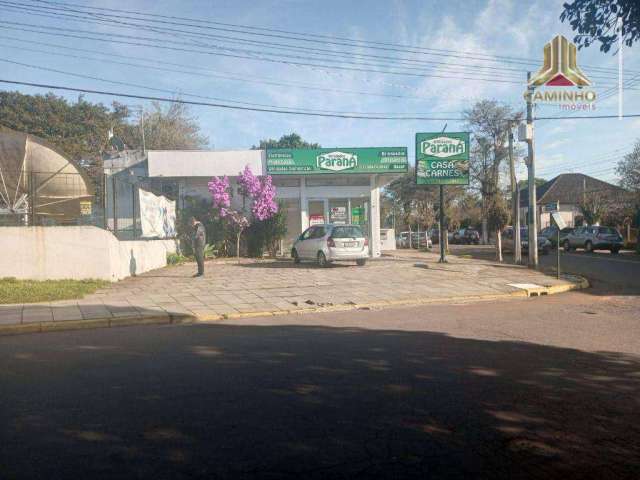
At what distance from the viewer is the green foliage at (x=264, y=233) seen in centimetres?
2108

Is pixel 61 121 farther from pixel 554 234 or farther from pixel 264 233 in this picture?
pixel 554 234

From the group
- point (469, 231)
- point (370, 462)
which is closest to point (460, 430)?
point (370, 462)

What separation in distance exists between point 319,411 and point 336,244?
40.8ft

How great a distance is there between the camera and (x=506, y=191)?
143ft

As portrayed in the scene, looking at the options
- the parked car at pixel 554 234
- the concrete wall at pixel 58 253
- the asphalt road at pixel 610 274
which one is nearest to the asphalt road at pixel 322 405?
the concrete wall at pixel 58 253

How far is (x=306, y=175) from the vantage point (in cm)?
2194

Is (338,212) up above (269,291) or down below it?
above

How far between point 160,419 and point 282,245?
19274mm

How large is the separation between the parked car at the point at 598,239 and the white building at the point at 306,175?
13.9 m

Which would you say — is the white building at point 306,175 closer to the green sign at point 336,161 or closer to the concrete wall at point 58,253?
the green sign at point 336,161

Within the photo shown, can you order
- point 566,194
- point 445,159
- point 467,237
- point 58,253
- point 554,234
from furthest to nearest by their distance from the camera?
point 566,194, point 467,237, point 554,234, point 445,159, point 58,253

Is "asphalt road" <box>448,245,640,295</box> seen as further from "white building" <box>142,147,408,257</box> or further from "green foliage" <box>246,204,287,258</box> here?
"green foliage" <box>246,204,287,258</box>

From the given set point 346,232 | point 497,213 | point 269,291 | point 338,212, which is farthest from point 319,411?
point 338,212

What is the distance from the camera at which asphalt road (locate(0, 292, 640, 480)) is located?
11.1ft
